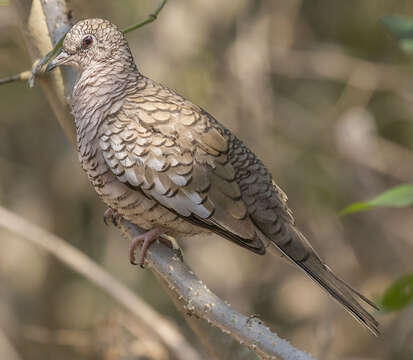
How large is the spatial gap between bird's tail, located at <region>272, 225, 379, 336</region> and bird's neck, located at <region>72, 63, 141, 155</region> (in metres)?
0.99

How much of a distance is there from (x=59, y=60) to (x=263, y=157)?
349 cm

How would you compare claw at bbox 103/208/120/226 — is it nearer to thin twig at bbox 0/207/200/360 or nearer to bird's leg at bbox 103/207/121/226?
bird's leg at bbox 103/207/121/226

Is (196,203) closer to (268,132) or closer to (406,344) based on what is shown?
(268,132)

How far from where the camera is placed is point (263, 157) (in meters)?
6.43

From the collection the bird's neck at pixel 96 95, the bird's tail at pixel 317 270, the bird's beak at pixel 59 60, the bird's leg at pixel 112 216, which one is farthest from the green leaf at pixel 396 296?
the bird's beak at pixel 59 60

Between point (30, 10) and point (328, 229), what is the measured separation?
433 centimetres

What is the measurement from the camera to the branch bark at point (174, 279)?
7.75ft

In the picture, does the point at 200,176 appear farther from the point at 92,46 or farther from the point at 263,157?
the point at 263,157

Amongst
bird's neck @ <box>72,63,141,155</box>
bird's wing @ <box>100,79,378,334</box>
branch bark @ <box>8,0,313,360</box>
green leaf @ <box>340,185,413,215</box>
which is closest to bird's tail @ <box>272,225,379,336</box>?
bird's wing @ <box>100,79,378,334</box>

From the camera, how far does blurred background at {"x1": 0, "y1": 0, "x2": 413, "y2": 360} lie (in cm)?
654

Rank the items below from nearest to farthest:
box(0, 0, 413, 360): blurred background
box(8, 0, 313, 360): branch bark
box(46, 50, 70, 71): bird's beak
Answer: box(8, 0, 313, 360): branch bark, box(46, 50, 70, 71): bird's beak, box(0, 0, 413, 360): blurred background

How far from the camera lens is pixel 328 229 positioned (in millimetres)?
6844

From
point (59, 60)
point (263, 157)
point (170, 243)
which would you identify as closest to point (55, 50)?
point (59, 60)

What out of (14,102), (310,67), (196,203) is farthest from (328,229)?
(196,203)
